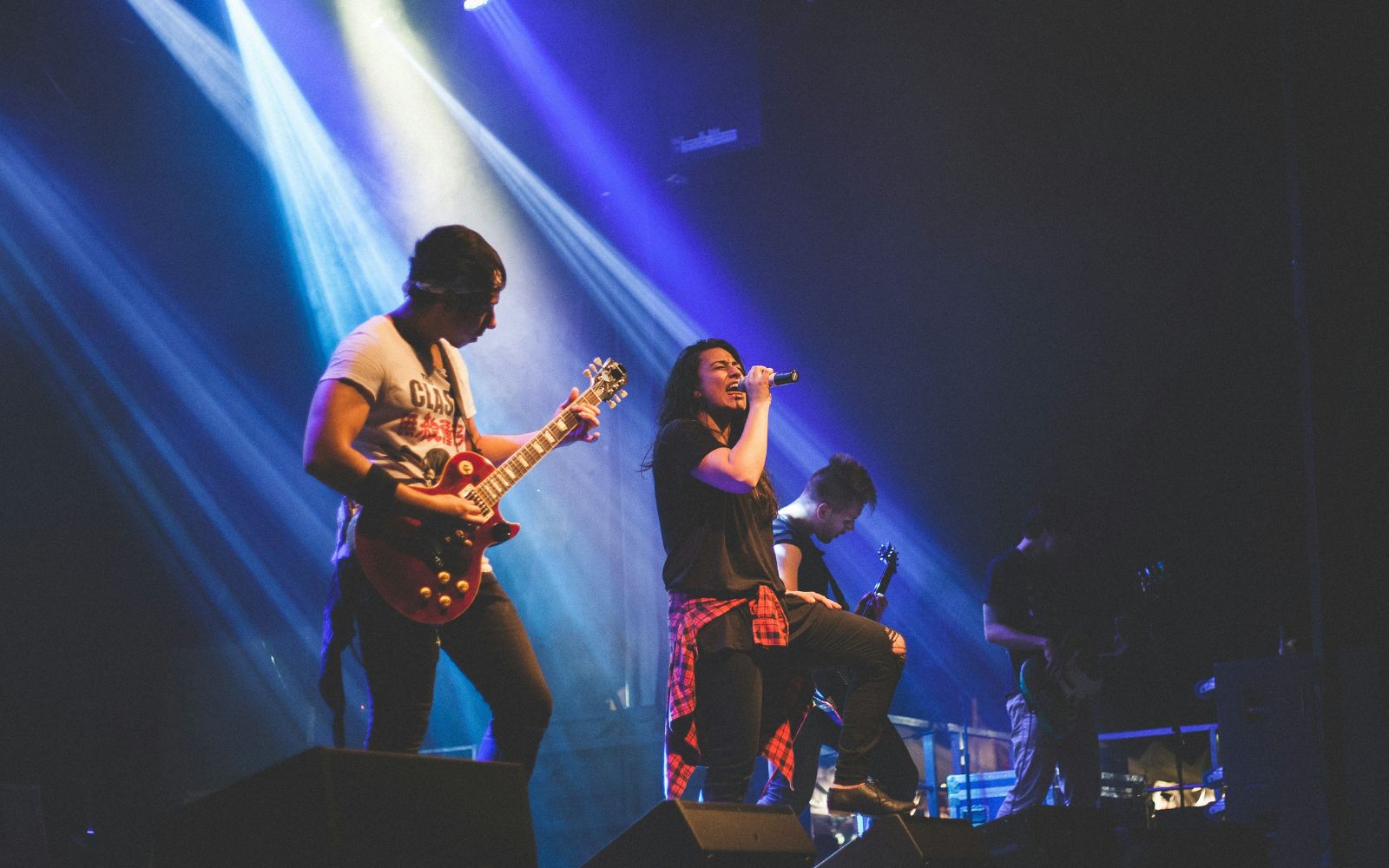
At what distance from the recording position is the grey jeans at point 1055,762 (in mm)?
A: 5508

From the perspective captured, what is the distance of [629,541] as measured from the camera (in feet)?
26.3

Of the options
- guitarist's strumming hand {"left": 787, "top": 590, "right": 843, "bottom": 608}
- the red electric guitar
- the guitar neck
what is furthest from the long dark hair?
the red electric guitar

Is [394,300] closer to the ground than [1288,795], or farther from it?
farther from it

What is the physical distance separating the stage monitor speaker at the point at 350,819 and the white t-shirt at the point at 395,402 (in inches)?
38.9

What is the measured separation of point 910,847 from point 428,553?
1.44 m

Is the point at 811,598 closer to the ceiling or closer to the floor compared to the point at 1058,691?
closer to the ceiling

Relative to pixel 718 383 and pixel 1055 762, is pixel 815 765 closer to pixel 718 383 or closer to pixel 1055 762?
pixel 1055 762

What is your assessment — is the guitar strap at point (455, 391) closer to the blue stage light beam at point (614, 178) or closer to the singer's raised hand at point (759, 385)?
the singer's raised hand at point (759, 385)

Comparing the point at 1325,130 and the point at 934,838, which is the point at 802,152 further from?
the point at 934,838

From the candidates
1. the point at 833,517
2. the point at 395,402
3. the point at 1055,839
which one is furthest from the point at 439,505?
the point at 1055,839

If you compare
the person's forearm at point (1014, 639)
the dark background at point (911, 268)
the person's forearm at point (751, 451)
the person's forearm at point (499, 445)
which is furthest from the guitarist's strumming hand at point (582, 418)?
the dark background at point (911, 268)

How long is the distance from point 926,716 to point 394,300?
16.9 feet

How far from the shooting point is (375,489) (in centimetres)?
278

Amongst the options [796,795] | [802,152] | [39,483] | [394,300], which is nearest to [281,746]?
[39,483]
